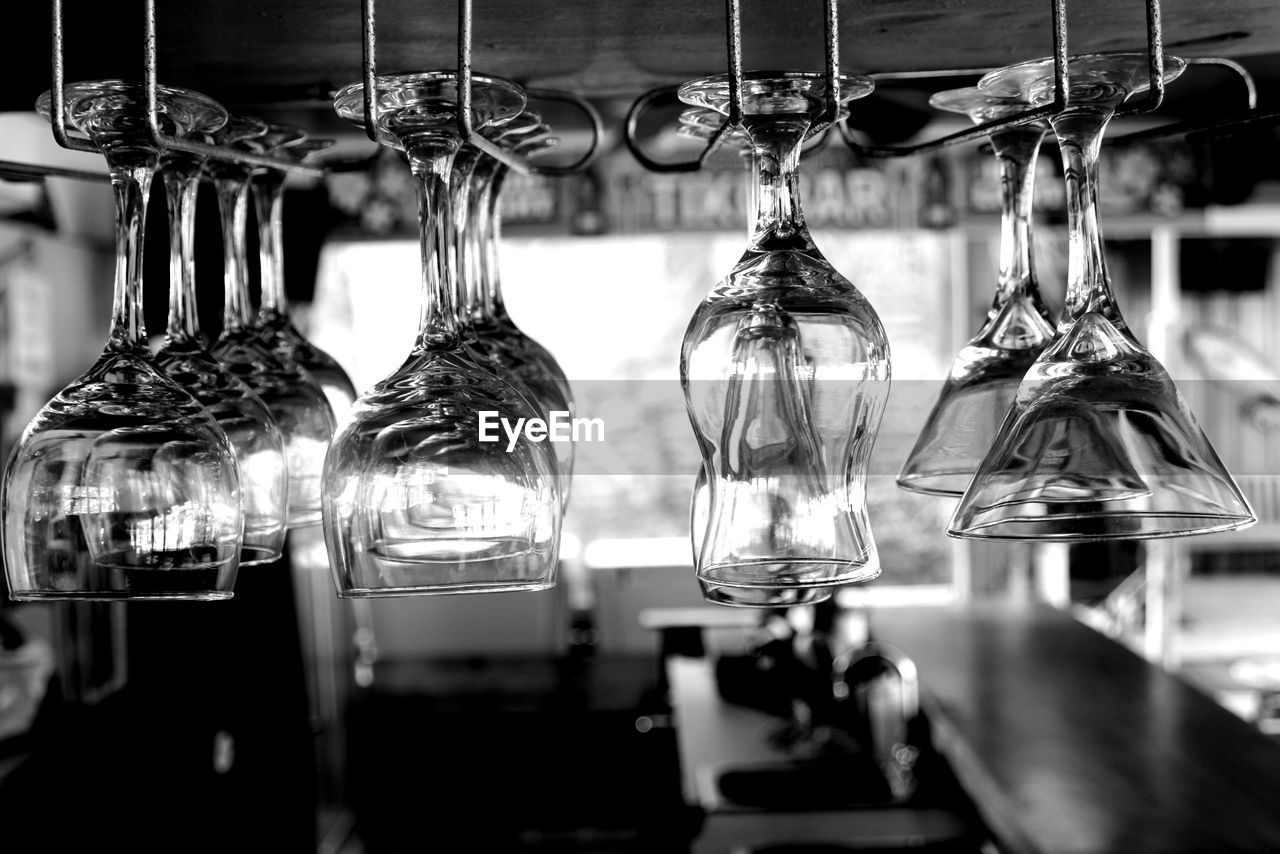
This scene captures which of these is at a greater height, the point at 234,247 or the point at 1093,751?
the point at 234,247

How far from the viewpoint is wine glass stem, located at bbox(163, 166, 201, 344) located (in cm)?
78

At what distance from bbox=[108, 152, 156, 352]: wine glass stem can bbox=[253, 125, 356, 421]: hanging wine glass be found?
0.19 metres

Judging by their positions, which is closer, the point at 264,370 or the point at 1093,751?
the point at 264,370

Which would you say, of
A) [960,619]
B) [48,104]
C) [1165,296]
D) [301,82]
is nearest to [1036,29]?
[301,82]

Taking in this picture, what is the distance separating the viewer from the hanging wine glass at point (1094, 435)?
0.67m

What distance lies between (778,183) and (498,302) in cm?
31

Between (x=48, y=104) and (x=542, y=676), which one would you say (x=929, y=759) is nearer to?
(x=48, y=104)

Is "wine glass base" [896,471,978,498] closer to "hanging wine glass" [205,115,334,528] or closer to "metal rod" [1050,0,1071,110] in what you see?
"metal rod" [1050,0,1071,110]

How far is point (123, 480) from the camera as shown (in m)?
0.68

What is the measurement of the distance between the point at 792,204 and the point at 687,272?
5303mm

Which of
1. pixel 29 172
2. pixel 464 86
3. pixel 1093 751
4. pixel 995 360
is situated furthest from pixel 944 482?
pixel 1093 751

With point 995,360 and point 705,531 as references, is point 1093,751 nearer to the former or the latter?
point 995,360

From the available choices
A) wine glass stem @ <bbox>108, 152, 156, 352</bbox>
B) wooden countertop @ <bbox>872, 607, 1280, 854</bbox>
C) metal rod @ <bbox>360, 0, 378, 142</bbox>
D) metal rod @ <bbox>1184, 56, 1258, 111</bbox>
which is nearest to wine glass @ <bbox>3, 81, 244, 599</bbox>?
wine glass stem @ <bbox>108, 152, 156, 352</bbox>

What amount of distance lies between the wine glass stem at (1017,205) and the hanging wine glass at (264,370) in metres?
0.47
